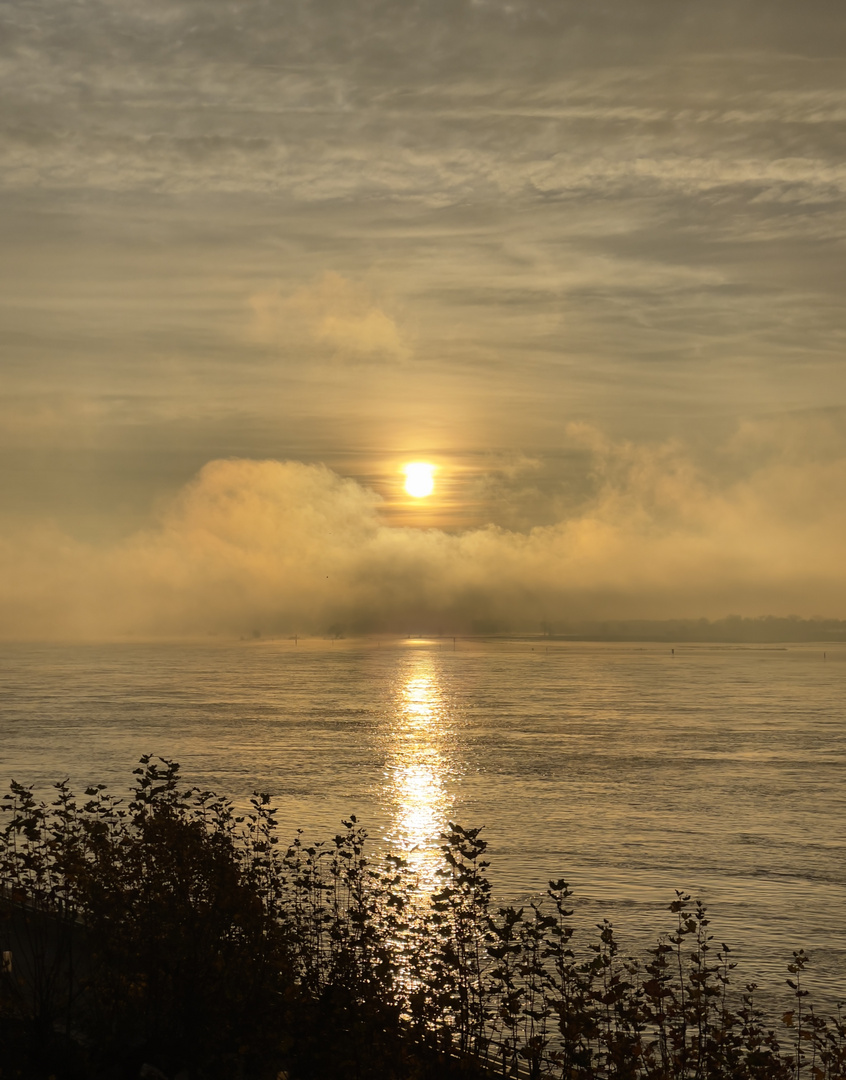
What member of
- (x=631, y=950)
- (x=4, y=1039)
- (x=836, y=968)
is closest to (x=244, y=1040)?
(x=4, y=1039)

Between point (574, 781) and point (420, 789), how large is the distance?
368 inches

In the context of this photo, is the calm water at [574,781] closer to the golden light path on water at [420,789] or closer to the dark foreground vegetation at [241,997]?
the golden light path on water at [420,789]

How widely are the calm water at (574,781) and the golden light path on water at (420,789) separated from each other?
23cm

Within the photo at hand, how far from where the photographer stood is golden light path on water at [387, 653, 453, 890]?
41438mm

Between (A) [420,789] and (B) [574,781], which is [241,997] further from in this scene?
(B) [574,781]

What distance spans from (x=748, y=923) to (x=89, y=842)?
22.6m

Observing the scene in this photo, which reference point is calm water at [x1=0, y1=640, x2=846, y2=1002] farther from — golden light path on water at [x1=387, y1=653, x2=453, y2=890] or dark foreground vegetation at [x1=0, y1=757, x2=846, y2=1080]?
dark foreground vegetation at [x1=0, y1=757, x2=846, y2=1080]

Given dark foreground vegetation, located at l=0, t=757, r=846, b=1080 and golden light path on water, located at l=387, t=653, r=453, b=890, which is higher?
golden light path on water, located at l=387, t=653, r=453, b=890

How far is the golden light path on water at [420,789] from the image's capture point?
41438 mm

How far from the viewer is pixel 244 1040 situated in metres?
14.4

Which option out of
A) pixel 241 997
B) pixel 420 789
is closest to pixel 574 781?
→ pixel 420 789

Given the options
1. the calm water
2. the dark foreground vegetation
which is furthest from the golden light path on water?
the dark foreground vegetation

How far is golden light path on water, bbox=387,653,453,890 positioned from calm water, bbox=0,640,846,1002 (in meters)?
0.23

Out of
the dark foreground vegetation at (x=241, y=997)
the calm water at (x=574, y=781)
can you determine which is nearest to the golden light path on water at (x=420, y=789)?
the calm water at (x=574, y=781)
